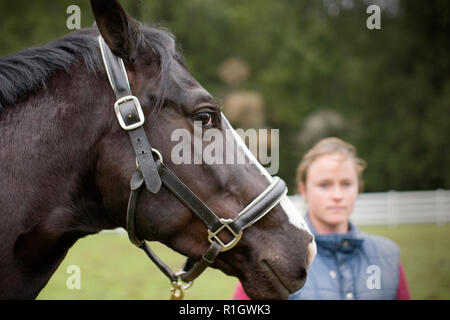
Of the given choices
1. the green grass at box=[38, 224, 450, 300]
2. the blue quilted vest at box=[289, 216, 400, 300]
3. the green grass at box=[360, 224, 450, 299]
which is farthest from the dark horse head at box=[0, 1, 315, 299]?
the green grass at box=[360, 224, 450, 299]

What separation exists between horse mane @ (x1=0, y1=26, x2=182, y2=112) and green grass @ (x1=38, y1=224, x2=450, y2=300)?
18.4 ft

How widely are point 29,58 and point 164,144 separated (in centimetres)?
88

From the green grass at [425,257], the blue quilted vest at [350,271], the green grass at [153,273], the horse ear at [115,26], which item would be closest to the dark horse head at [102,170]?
the horse ear at [115,26]

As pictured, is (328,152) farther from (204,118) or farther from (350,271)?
(204,118)

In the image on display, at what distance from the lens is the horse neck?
6.56ft

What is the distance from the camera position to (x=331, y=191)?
3.22 meters

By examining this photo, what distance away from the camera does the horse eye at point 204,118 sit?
2209mm

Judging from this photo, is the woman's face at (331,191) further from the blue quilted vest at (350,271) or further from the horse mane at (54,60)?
the horse mane at (54,60)

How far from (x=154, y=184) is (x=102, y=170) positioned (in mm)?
300

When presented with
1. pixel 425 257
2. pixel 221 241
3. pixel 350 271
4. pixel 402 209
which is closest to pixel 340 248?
pixel 350 271

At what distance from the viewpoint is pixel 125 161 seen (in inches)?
83.1

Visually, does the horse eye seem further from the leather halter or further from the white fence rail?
the white fence rail
